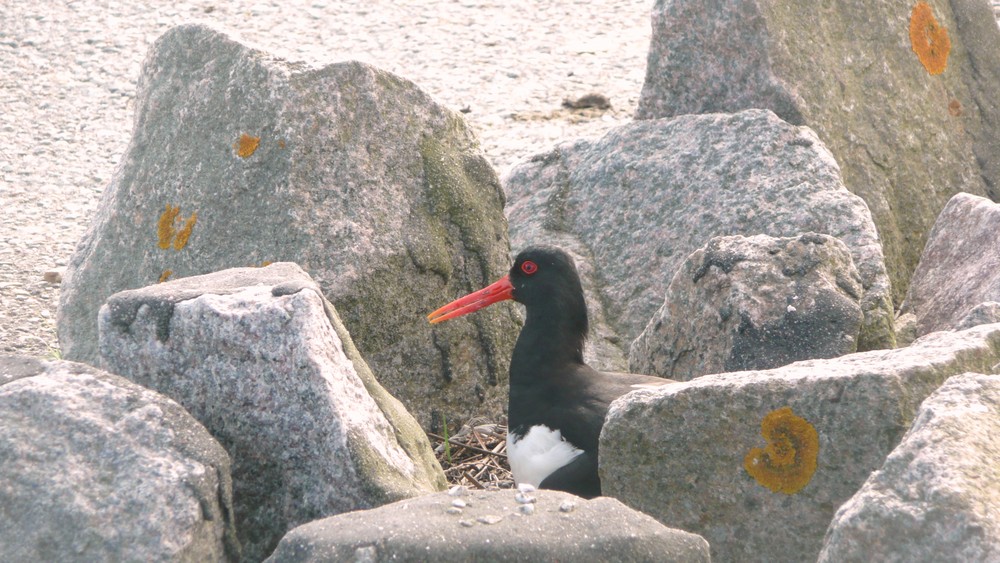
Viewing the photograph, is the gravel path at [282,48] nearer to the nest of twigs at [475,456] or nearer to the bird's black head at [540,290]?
the nest of twigs at [475,456]

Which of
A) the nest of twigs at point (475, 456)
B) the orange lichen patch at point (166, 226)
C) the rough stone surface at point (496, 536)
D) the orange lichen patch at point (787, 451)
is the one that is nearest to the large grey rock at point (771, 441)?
the orange lichen patch at point (787, 451)

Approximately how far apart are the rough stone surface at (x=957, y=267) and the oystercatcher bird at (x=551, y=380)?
144 cm

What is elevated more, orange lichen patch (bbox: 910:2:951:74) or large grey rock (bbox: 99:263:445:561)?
orange lichen patch (bbox: 910:2:951:74)

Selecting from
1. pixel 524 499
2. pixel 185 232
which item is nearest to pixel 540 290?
pixel 185 232

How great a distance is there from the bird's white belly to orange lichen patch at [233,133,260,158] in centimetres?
174

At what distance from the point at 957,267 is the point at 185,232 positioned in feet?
11.9

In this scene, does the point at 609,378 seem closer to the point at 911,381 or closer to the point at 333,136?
the point at 333,136

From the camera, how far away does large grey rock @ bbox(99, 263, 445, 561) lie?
3814 millimetres

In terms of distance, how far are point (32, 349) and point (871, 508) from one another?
5483 mm

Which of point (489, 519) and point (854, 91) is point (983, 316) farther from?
point (854, 91)

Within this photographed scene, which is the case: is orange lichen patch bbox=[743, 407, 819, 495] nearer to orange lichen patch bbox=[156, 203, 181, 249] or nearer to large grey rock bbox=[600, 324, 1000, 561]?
large grey rock bbox=[600, 324, 1000, 561]

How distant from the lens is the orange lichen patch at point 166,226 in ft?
19.0

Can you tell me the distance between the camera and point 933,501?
9.45 ft

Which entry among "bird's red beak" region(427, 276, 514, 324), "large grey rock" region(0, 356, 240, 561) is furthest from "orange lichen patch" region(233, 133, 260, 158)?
"large grey rock" region(0, 356, 240, 561)
